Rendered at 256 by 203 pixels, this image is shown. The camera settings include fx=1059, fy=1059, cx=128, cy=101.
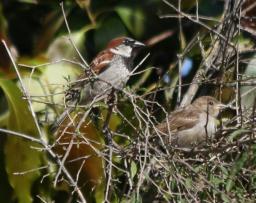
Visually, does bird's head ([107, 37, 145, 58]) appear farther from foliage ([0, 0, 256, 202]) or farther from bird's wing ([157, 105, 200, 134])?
bird's wing ([157, 105, 200, 134])

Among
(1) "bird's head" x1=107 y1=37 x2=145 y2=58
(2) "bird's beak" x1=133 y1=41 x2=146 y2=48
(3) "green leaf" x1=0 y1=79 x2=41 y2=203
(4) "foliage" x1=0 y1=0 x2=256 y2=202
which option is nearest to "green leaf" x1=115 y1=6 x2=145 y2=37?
(4) "foliage" x1=0 y1=0 x2=256 y2=202

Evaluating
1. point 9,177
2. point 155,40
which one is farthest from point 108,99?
point 155,40

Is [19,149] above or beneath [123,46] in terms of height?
beneath

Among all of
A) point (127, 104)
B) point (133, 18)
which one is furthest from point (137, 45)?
point (127, 104)

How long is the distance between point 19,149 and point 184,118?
1.04 m

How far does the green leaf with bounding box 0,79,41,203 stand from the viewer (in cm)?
634

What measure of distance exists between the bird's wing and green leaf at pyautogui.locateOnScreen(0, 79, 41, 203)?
848 mm

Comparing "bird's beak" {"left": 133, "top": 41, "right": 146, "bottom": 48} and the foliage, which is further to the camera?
"bird's beak" {"left": 133, "top": 41, "right": 146, "bottom": 48}

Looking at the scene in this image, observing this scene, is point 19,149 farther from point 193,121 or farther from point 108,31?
point 108,31

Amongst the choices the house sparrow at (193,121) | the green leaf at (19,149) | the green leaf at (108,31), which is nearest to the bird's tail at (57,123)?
the green leaf at (19,149)

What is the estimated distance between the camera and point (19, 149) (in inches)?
251

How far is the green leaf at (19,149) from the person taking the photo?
6.34 metres

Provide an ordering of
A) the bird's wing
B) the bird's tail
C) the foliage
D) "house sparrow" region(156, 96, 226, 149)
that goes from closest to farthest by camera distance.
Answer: the foliage, the bird's tail, "house sparrow" region(156, 96, 226, 149), the bird's wing

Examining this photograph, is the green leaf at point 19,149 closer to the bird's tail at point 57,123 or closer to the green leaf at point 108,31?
the bird's tail at point 57,123
